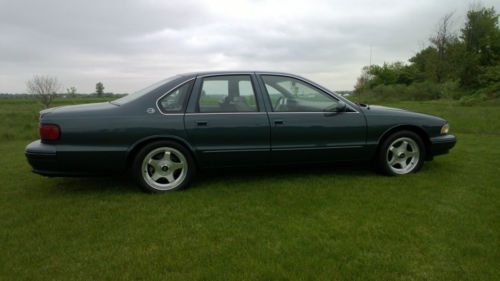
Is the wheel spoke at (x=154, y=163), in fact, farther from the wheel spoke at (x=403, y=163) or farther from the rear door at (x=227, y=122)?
the wheel spoke at (x=403, y=163)

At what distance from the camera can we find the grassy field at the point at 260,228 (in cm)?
238

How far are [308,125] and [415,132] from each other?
1.55m

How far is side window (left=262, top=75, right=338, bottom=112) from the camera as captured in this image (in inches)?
169

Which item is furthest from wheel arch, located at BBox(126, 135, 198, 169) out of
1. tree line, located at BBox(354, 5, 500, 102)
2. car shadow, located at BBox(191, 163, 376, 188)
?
tree line, located at BBox(354, 5, 500, 102)

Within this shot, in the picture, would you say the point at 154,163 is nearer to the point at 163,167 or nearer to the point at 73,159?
the point at 163,167

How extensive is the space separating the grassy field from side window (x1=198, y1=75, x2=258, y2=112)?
944 millimetres

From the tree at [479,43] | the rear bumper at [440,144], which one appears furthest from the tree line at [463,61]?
the rear bumper at [440,144]

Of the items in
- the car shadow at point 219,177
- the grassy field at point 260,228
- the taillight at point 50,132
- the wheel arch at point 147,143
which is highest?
the taillight at point 50,132

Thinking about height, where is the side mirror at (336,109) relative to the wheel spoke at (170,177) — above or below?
above

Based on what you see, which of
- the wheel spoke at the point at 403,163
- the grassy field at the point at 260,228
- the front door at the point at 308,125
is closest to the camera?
the grassy field at the point at 260,228

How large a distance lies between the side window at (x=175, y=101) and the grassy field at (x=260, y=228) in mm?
956

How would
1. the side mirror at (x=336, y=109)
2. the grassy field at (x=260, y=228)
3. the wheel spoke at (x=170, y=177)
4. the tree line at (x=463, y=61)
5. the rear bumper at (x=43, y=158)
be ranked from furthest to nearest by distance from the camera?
the tree line at (x=463, y=61), the side mirror at (x=336, y=109), the wheel spoke at (x=170, y=177), the rear bumper at (x=43, y=158), the grassy field at (x=260, y=228)

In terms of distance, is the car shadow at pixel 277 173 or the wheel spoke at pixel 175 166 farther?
the car shadow at pixel 277 173

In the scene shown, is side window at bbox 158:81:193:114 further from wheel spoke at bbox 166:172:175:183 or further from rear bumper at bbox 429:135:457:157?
rear bumper at bbox 429:135:457:157
